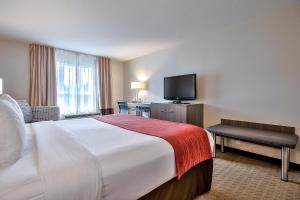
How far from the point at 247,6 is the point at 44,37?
4023mm

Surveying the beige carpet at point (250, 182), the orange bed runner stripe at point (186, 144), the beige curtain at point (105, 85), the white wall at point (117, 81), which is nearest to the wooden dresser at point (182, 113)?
the beige carpet at point (250, 182)

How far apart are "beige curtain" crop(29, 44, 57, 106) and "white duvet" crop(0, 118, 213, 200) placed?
3120 millimetres

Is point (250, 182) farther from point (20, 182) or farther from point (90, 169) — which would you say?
point (20, 182)

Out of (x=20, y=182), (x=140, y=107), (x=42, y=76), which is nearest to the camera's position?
(x=20, y=182)

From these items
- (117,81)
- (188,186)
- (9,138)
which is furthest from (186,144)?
(117,81)

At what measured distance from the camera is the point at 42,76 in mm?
4207

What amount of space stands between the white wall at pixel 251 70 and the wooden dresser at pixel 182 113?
0.19 m

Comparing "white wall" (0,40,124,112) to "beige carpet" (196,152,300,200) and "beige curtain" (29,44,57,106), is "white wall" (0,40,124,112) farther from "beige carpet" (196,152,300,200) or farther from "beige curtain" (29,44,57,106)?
"beige carpet" (196,152,300,200)

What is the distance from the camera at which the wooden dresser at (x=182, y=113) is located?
3393 millimetres

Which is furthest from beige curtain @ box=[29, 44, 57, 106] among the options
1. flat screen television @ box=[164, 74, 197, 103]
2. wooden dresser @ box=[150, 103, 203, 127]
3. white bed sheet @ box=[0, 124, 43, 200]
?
white bed sheet @ box=[0, 124, 43, 200]

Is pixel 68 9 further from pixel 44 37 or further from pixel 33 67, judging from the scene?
pixel 33 67

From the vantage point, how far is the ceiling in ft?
7.60

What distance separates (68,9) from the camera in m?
2.41

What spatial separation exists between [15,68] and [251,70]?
5252 millimetres
